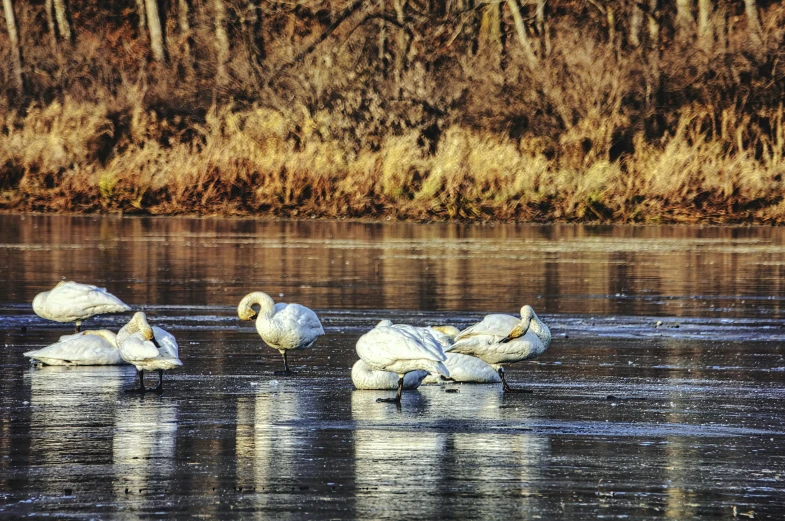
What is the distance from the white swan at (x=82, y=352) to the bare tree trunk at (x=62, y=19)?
39281 millimetres

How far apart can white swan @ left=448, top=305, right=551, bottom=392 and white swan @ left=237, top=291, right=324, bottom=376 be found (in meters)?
1.50

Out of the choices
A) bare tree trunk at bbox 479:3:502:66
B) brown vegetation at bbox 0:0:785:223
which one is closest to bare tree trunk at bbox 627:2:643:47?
brown vegetation at bbox 0:0:785:223

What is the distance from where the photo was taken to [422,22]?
133 feet

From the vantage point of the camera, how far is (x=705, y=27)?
35719mm

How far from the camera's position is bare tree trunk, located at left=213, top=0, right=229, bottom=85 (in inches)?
1459

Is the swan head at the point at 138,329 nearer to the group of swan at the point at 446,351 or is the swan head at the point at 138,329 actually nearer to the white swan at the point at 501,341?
the group of swan at the point at 446,351

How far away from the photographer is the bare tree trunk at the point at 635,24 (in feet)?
122

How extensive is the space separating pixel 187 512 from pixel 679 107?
29.1m

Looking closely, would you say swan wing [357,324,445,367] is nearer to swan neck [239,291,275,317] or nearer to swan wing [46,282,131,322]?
swan neck [239,291,275,317]

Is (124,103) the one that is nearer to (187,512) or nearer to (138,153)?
(138,153)

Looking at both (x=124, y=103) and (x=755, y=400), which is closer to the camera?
(x=755, y=400)

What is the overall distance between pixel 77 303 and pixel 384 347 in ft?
13.8

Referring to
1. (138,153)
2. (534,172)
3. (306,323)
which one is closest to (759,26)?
(534,172)

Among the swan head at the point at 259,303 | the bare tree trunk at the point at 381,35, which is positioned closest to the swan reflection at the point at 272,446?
the swan head at the point at 259,303
